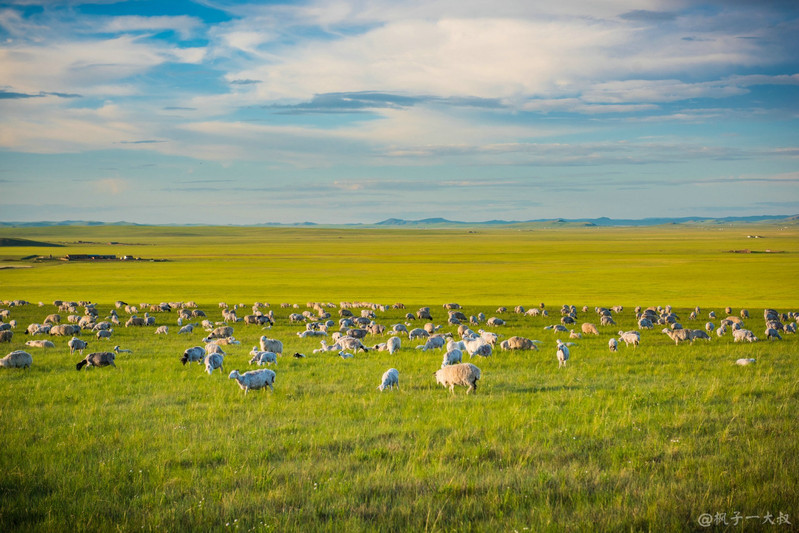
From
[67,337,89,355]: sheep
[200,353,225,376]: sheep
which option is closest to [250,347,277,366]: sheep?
[200,353,225,376]: sheep

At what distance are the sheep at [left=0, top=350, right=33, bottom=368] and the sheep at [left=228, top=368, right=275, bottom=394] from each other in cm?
836

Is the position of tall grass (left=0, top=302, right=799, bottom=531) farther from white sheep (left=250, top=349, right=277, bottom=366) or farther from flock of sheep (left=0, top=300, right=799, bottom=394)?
white sheep (left=250, top=349, right=277, bottom=366)

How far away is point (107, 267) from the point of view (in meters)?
87.4

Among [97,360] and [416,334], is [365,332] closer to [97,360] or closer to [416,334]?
[416,334]

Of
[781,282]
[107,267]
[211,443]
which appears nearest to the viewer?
[211,443]

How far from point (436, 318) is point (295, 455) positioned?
2736 centimetres

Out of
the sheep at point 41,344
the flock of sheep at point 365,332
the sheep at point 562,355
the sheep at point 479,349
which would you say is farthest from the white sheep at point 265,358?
the sheep at point 41,344

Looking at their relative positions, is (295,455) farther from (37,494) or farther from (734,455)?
(734,455)

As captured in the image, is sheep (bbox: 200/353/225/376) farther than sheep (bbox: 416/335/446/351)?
No

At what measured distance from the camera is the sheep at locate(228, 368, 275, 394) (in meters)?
13.9

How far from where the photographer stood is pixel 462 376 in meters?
13.6

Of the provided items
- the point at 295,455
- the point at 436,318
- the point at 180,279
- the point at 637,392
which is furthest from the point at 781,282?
Result: the point at 180,279

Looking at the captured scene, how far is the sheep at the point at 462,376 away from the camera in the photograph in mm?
13562

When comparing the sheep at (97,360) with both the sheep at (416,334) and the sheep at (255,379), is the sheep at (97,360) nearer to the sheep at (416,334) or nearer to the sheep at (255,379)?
the sheep at (255,379)
